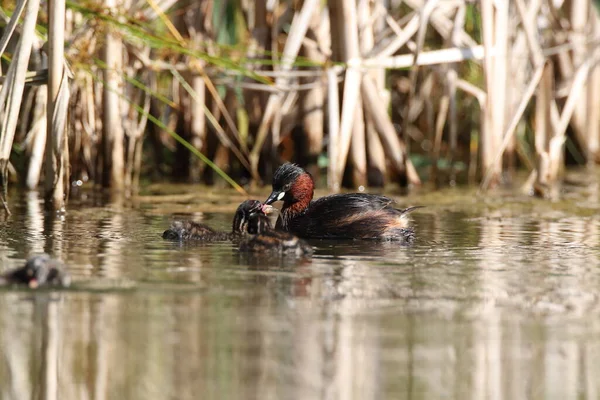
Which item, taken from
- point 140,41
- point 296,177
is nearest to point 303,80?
point 140,41

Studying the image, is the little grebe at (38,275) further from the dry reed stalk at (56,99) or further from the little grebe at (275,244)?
the dry reed stalk at (56,99)

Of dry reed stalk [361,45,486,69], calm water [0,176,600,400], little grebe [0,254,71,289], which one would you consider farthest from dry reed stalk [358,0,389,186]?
little grebe [0,254,71,289]

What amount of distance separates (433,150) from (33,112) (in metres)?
3.90

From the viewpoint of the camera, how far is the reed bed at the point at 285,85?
31.7 feet

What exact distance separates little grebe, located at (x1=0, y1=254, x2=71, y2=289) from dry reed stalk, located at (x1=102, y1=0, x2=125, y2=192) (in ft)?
13.8

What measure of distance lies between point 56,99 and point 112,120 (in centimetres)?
221

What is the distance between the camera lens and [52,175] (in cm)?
805

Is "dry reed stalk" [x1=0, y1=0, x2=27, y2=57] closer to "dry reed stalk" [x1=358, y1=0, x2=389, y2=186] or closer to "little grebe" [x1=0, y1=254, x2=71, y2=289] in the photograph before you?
"little grebe" [x1=0, y1=254, x2=71, y2=289]

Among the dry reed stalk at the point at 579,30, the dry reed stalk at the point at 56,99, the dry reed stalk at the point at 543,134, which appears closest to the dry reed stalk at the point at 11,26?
the dry reed stalk at the point at 56,99

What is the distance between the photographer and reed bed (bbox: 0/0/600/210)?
9.67 m

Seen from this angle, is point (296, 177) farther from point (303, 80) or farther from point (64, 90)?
point (303, 80)

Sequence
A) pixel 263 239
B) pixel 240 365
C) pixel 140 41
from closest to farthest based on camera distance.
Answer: pixel 240 365
pixel 263 239
pixel 140 41

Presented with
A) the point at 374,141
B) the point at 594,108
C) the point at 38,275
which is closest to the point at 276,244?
the point at 38,275

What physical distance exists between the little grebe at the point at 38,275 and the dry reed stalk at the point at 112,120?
420cm
